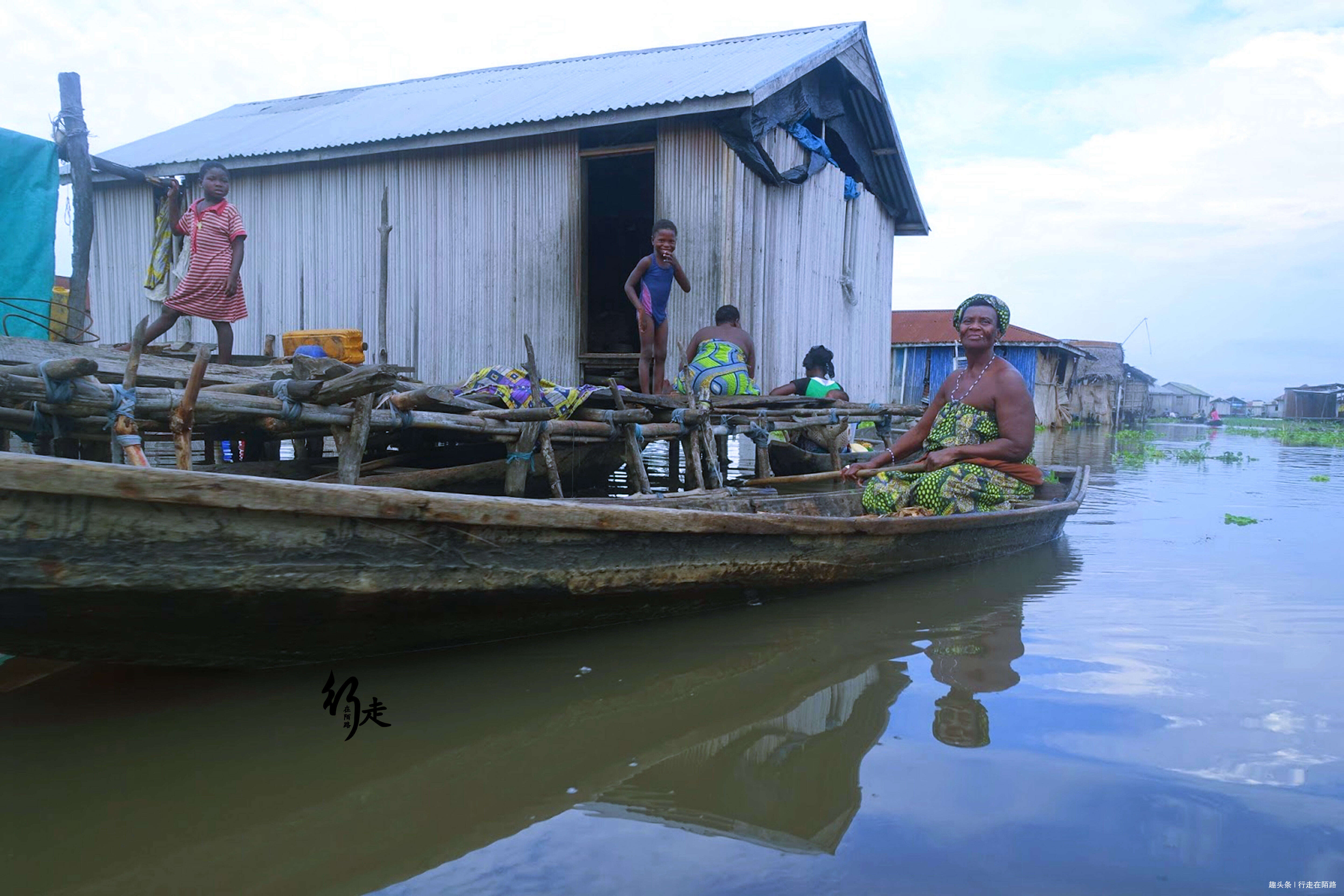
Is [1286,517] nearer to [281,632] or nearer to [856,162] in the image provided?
[856,162]

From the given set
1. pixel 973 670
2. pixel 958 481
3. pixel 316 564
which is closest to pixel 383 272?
pixel 958 481

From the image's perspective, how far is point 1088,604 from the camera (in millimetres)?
4379

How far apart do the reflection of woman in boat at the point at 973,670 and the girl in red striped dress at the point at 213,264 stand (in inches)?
171

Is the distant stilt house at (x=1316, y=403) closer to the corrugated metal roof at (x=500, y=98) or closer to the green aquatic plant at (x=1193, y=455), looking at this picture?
the green aquatic plant at (x=1193, y=455)

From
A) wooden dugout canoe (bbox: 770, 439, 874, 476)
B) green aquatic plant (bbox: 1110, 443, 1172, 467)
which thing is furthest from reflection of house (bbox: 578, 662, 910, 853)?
green aquatic plant (bbox: 1110, 443, 1172, 467)

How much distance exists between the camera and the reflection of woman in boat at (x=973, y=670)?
8.83 ft

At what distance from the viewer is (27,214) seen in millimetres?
5621

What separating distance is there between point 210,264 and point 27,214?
1.56 meters

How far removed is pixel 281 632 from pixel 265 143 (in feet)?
27.1

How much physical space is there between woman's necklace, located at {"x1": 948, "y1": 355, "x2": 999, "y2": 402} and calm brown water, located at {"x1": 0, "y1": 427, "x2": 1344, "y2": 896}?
55.5 inches

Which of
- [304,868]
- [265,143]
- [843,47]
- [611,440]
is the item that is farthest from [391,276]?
[304,868]

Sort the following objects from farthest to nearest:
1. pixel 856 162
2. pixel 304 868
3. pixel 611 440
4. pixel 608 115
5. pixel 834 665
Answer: pixel 856 162
pixel 608 115
pixel 611 440
pixel 834 665
pixel 304 868

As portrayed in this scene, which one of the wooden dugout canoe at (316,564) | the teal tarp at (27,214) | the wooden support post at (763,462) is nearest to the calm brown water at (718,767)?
the wooden dugout canoe at (316,564)

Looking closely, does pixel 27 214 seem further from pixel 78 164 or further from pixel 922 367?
pixel 922 367
